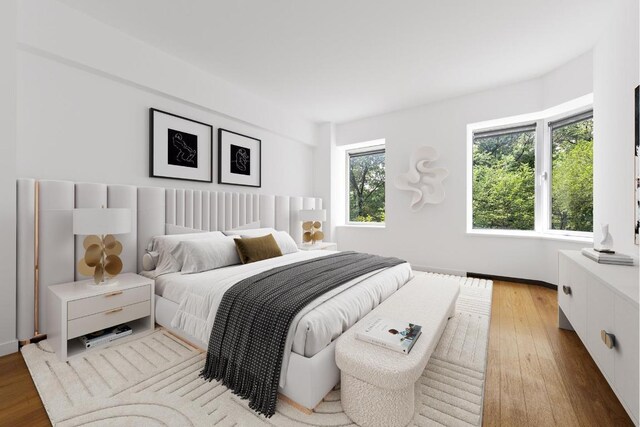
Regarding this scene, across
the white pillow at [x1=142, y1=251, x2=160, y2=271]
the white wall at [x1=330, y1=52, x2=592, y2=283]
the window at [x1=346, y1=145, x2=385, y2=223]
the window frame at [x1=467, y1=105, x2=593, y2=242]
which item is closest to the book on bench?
the white pillow at [x1=142, y1=251, x2=160, y2=271]

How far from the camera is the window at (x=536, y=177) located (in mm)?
3527

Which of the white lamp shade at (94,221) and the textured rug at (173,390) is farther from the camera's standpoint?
the white lamp shade at (94,221)

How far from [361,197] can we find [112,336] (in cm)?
437

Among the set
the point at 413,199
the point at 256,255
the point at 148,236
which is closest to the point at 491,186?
the point at 413,199

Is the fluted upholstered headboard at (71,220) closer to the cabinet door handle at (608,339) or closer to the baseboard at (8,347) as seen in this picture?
the baseboard at (8,347)

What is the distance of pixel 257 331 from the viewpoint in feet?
5.20

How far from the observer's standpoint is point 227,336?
67.4 inches

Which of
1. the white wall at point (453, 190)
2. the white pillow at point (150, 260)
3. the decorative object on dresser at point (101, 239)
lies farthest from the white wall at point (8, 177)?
the white wall at point (453, 190)

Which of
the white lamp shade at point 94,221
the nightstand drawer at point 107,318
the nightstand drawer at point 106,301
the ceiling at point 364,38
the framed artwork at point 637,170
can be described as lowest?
the nightstand drawer at point 107,318

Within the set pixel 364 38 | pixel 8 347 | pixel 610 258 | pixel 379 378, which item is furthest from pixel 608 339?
pixel 8 347

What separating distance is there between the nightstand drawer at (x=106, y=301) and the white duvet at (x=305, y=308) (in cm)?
17

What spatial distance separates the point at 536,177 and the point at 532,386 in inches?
132

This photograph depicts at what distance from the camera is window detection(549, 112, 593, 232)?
3449mm

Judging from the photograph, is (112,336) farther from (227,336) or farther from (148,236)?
(227,336)
